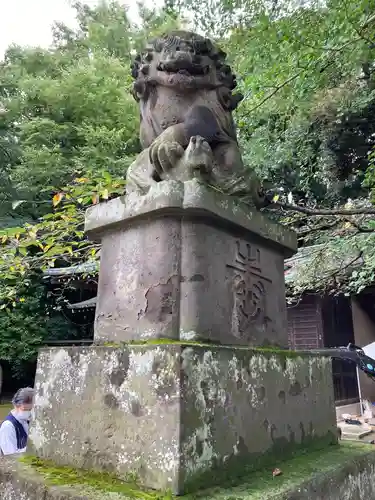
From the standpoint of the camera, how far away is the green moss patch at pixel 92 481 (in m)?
1.30

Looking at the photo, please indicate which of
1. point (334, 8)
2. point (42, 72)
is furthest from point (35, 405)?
point (42, 72)

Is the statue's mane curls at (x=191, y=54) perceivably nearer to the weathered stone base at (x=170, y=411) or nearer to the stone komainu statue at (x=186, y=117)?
the stone komainu statue at (x=186, y=117)

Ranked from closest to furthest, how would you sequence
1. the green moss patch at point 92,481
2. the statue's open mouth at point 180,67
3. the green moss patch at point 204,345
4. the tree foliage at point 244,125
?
the green moss patch at point 92,481 → the green moss patch at point 204,345 → the statue's open mouth at point 180,67 → the tree foliage at point 244,125

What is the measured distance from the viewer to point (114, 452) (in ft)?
4.85

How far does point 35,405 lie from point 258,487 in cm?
100

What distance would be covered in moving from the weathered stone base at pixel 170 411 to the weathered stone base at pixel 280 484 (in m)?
0.06

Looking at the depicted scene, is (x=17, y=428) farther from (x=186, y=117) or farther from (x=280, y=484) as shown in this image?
(x=186, y=117)

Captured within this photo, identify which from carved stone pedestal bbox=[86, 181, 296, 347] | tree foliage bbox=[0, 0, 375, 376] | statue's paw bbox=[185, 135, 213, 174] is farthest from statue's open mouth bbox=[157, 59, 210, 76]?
tree foliage bbox=[0, 0, 375, 376]

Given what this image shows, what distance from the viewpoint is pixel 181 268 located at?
1.72m

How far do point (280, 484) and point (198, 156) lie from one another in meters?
1.34

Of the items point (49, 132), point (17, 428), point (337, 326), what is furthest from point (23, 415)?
point (49, 132)

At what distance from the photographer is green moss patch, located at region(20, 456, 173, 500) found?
4.28ft

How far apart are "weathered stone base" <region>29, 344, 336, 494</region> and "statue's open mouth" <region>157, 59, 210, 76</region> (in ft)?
5.01

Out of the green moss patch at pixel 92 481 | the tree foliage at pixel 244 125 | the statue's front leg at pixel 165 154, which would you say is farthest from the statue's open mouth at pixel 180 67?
the green moss patch at pixel 92 481
